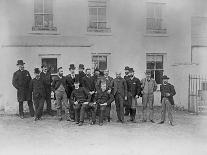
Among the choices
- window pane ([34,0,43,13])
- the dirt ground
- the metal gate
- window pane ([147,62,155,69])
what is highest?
window pane ([34,0,43,13])

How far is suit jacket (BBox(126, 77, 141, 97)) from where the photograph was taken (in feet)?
34.9

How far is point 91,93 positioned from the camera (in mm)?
10453

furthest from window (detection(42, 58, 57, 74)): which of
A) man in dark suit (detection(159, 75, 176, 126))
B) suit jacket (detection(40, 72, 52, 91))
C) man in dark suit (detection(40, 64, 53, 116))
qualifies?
man in dark suit (detection(159, 75, 176, 126))

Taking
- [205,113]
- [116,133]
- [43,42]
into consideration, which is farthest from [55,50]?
[205,113]

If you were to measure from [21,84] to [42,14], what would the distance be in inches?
134

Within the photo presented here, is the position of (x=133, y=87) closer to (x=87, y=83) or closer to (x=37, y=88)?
(x=87, y=83)

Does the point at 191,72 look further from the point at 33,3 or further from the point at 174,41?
the point at 33,3

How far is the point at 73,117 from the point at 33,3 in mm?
4961

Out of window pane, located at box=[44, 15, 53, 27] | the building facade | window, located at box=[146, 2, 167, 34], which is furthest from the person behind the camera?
window, located at box=[146, 2, 167, 34]

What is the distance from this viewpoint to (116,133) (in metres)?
8.89

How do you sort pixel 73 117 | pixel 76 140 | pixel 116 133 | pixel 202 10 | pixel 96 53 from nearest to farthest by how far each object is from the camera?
pixel 76 140, pixel 116 133, pixel 73 117, pixel 96 53, pixel 202 10

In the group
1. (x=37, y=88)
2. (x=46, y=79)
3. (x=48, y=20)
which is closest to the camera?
(x=37, y=88)

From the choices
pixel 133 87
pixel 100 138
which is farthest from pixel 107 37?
pixel 100 138

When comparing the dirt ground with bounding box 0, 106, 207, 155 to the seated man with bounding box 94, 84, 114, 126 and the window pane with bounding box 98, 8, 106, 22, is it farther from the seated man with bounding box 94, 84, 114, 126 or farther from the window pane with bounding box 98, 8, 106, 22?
the window pane with bounding box 98, 8, 106, 22
